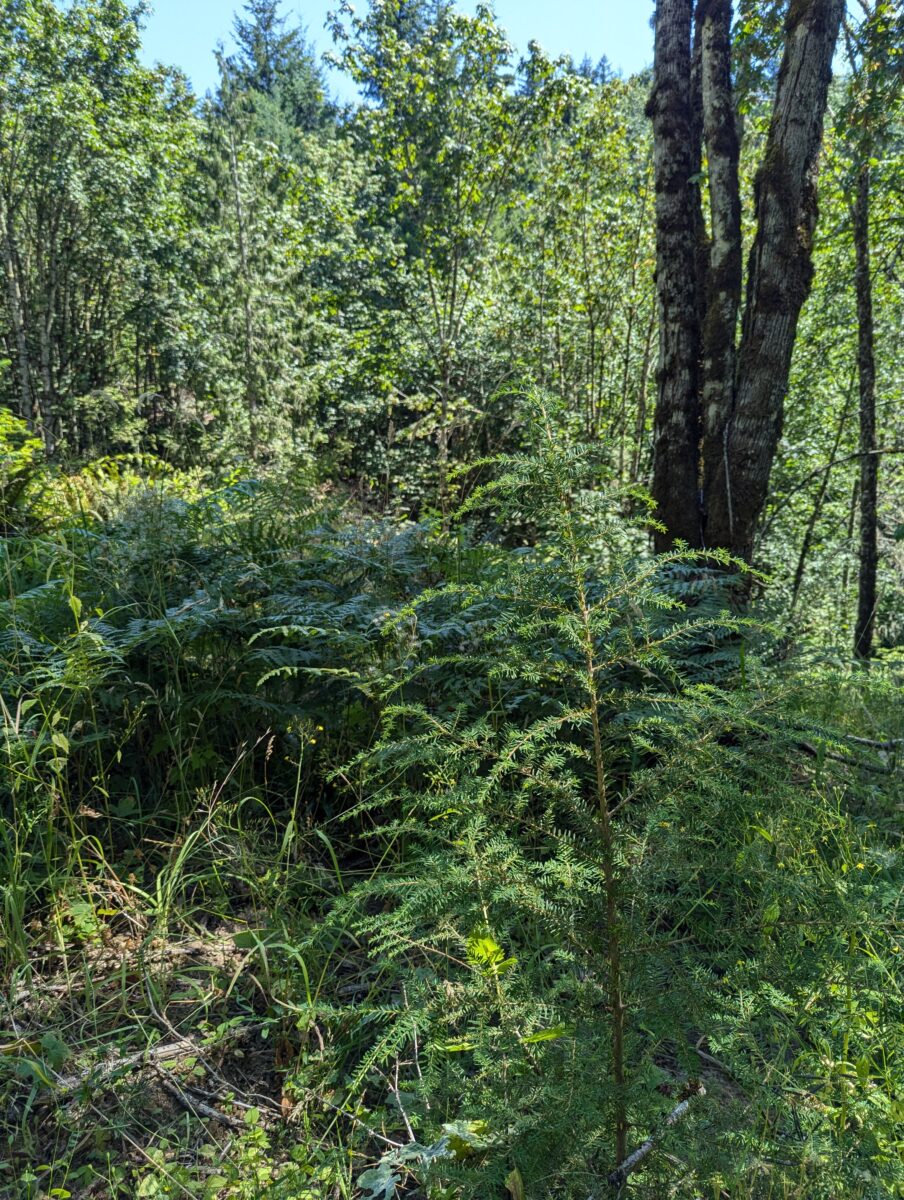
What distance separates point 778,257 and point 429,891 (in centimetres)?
334

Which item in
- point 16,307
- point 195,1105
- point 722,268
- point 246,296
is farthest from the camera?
point 16,307

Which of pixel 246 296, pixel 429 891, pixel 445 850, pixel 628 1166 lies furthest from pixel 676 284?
pixel 246 296

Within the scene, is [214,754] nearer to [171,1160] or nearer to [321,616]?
[321,616]

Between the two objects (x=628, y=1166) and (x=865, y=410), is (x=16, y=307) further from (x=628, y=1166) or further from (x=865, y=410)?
(x=628, y=1166)

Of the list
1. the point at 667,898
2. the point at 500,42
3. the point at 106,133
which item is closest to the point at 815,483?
the point at 500,42

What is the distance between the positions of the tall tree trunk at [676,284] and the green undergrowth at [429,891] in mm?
851

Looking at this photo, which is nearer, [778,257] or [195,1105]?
[195,1105]

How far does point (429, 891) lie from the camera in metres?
1.38

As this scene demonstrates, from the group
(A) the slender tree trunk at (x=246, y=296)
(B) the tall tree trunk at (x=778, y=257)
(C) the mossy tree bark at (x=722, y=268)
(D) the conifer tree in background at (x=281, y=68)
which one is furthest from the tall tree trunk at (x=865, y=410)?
(D) the conifer tree in background at (x=281, y=68)

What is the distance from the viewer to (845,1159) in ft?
3.72

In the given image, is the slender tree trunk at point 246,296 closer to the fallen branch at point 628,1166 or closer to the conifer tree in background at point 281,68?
the fallen branch at point 628,1166

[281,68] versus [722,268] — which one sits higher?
[281,68]

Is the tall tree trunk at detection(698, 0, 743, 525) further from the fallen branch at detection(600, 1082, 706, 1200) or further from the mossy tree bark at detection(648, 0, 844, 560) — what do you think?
the fallen branch at detection(600, 1082, 706, 1200)

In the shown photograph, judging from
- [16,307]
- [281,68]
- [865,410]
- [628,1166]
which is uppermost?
[281,68]
